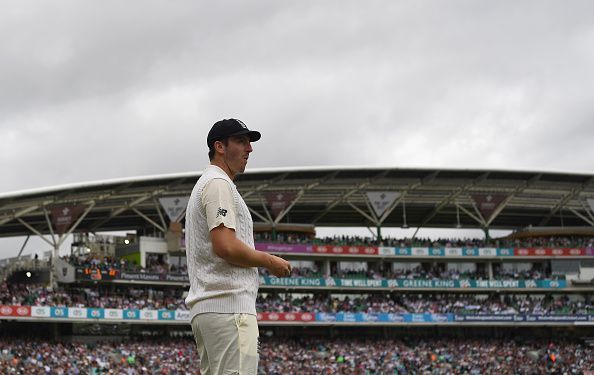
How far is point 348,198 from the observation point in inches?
2436

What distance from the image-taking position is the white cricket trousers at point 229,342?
15.9 feet

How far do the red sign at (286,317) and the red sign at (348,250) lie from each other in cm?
595

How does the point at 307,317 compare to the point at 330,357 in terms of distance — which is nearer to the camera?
the point at 330,357

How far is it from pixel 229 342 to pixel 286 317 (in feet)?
167

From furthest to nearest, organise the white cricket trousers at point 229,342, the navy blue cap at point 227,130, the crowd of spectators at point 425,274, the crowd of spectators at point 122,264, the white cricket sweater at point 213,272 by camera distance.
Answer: the crowd of spectators at point 425,274 → the crowd of spectators at point 122,264 → the navy blue cap at point 227,130 → the white cricket sweater at point 213,272 → the white cricket trousers at point 229,342

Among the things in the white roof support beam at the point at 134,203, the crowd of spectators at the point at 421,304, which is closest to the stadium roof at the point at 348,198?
the white roof support beam at the point at 134,203

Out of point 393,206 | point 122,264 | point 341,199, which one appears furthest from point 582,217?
point 122,264

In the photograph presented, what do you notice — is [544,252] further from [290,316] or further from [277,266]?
[277,266]

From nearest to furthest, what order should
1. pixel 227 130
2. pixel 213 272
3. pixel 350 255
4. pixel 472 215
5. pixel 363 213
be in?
pixel 213 272, pixel 227 130, pixel 363 213, pixel 350 255, pixel 472 215

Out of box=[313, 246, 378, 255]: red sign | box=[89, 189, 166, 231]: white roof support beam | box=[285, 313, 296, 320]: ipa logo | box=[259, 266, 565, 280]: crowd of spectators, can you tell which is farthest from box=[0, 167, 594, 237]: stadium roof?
box=[285, 313, 296, 320]: ipa logo

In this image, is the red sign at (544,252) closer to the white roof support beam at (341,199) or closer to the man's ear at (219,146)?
the white roof support beam at (341,199)

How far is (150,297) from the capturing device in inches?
2141

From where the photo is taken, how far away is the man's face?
523 centimetres

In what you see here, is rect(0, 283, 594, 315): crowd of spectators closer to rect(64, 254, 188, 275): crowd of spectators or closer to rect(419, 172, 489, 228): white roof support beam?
rect(64, 254, 188, 275): crowd of spectators
